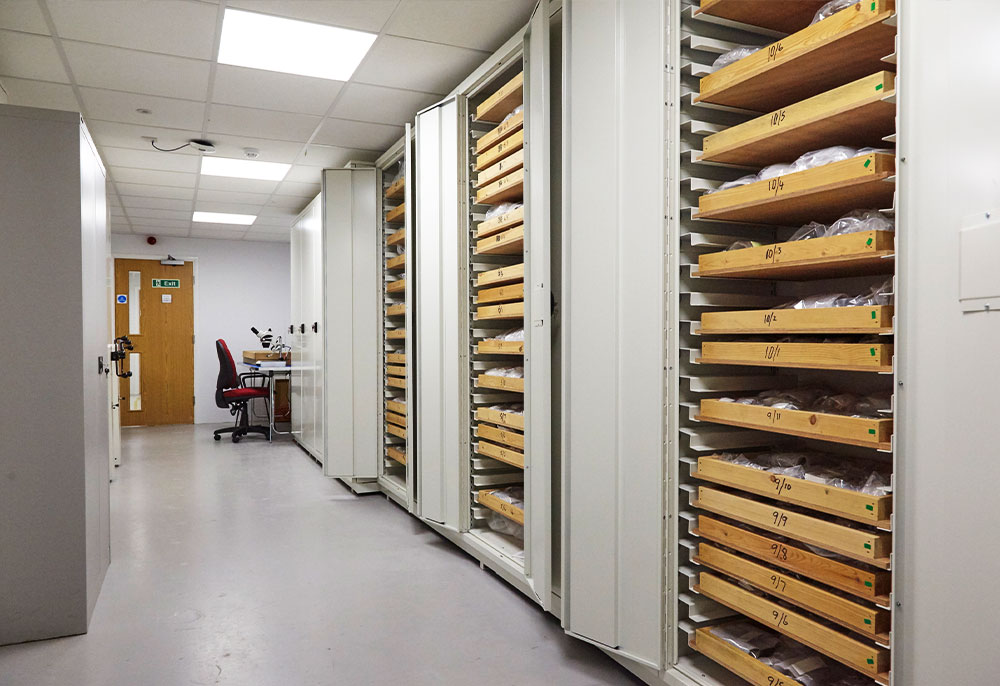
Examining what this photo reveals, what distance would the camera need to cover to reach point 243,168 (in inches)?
233

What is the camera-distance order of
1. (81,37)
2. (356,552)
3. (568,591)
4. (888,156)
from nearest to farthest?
(888,156) < (568,591) < (81,37) < (356,552)

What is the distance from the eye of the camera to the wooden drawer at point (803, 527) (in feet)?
5.09

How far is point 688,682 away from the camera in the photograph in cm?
209

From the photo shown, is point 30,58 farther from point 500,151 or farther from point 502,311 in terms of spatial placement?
point 502,311

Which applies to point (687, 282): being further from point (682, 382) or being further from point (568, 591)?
point (568, 591)

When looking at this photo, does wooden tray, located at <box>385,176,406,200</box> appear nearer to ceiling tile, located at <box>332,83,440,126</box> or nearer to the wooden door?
ceiling tile, located at <box>332,83,440,126</box>

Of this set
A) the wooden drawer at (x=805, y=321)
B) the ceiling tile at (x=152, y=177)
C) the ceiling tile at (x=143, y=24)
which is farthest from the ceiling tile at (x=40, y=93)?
the wooden drawer at (x=805, y=321)

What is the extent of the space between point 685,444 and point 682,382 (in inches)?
8.2

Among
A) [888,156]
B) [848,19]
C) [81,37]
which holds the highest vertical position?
[81,37]

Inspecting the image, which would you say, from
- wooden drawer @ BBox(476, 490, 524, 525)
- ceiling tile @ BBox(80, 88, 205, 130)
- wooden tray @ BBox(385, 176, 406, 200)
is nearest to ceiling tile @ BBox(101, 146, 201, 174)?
ceiling tile @ BBox(80, 88, 205, 130)

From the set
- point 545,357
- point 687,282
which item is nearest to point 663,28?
point 687,282

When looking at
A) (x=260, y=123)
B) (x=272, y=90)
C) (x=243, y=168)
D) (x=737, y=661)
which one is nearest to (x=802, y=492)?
(x=737, y=661)

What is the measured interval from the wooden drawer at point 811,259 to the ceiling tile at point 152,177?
561 cm

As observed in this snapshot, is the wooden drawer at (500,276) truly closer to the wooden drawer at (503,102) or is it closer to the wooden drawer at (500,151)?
the wooden drawer at (500,151)
